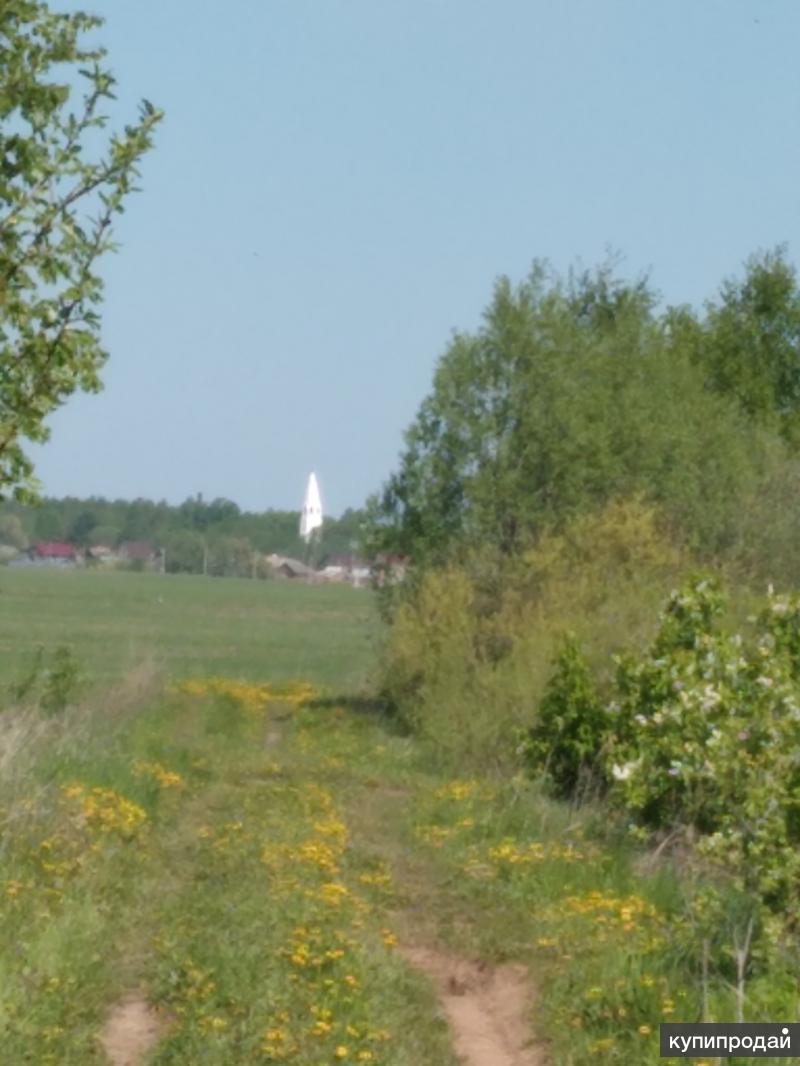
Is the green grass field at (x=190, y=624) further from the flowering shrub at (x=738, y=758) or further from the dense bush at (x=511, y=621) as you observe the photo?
the flowering shrub at (x=738, y=758)

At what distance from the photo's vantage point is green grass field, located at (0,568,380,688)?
4516cm

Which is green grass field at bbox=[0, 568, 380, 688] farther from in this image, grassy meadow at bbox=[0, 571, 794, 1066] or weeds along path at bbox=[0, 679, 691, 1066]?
weeds along path at bbox=[0, 679, 691, 1066]

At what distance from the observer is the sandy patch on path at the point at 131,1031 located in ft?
29.9

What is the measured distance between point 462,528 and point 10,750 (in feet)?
61.6

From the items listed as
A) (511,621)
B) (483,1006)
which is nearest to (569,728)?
(511,621)

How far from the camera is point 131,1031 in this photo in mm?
Answer: 9586

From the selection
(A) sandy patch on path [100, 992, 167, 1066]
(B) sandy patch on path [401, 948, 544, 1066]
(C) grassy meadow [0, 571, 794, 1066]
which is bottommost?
(A) sandy patch on path [100, 992, 167, 1066]

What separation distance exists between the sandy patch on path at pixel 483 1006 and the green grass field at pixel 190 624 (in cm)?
2368

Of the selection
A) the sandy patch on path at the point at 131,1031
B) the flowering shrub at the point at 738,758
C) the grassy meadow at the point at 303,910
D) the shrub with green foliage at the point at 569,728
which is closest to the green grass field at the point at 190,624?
the shrub with green foliage at the point at 569,728

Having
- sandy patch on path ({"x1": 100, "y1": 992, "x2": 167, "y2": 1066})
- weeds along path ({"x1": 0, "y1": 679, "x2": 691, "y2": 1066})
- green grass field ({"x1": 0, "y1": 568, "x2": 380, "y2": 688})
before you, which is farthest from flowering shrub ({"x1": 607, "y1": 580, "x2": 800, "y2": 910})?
green grass field ({"x1": 0, "y1": 568, "x2": 380, "y2": 688})

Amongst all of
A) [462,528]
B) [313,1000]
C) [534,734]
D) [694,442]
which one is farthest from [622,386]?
[313,1000]

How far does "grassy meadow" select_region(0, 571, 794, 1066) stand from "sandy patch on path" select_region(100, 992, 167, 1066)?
0.03 meters

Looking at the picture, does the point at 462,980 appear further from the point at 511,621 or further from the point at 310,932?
the point at 511,621

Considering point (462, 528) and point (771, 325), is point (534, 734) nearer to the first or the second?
point (462, 528)
